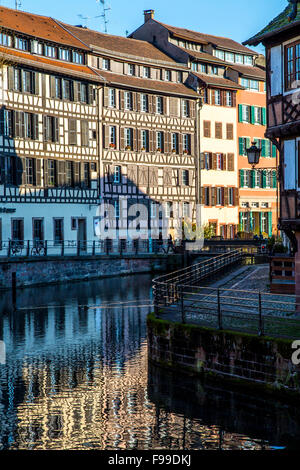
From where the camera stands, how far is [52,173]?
4797 cm

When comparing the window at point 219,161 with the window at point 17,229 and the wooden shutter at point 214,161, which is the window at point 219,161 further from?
the window at point 17,229

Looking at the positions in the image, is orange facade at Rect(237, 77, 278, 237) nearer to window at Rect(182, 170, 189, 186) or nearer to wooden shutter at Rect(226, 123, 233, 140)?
wooden shutter at Rect(226, 123, 233, 140)

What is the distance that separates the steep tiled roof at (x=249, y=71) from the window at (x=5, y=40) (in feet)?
72.3

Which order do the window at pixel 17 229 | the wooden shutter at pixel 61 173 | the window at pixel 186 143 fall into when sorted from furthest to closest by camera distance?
the window at pixel 186 143, the wooden shutter at pixel 61 173, the window at pixel 17 229

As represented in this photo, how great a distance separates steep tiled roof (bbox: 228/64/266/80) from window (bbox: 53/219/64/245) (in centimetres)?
2167

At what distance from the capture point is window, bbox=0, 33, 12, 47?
147ft

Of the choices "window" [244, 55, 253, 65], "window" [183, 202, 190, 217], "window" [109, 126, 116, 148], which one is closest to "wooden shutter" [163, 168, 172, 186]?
"window" [183, 202, 190, 217]

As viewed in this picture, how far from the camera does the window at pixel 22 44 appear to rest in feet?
150

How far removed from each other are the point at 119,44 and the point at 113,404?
43540 millimetres

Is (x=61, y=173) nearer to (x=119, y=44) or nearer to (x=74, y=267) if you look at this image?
(x=74, y=267)

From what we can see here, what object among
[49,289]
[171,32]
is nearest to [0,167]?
[49,289]

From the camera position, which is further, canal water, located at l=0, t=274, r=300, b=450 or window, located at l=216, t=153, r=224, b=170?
window, located at l=216, t=153, r=224, b=170

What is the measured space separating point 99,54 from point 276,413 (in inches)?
1614

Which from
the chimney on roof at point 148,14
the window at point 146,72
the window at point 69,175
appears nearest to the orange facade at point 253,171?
the chimney on roof at point 148,14
